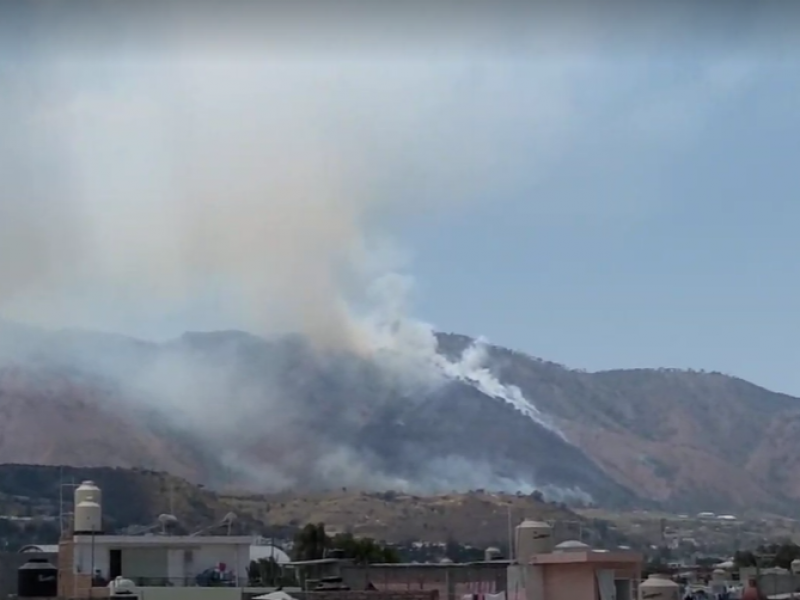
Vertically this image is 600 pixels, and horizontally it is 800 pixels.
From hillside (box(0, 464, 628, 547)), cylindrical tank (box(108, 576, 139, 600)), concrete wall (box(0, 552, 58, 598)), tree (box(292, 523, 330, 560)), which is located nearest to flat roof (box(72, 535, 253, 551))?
concrete wall (box(0, 552, 58, 598))

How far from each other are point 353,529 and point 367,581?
6233cm

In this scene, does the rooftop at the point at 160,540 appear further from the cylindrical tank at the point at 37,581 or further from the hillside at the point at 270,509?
the hillside at the point at 270,509

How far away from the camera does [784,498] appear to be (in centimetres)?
17362

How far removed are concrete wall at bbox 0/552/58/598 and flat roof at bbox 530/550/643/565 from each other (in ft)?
38.9

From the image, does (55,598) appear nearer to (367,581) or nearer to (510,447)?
(367,581)

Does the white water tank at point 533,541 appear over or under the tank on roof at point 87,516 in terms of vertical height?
under

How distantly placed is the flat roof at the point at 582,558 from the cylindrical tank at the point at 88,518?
1071 cm

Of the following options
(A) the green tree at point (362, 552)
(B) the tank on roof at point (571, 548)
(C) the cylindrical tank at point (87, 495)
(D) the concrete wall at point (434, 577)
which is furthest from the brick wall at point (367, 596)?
(A) the green tree at point (362, 552)

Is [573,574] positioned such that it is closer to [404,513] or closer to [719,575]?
[719,575]

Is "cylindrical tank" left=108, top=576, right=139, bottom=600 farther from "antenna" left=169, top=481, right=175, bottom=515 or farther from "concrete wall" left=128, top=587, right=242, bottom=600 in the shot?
"antenna" left=169, top=481, right=175, bottom=515

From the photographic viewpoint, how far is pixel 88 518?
36.1 meters

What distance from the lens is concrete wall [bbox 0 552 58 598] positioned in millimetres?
37250

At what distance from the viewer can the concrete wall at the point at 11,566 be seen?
37.2m

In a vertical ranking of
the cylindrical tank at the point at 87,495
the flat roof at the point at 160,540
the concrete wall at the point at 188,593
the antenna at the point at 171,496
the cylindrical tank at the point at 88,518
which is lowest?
the concrete wall at the point at 188,593
